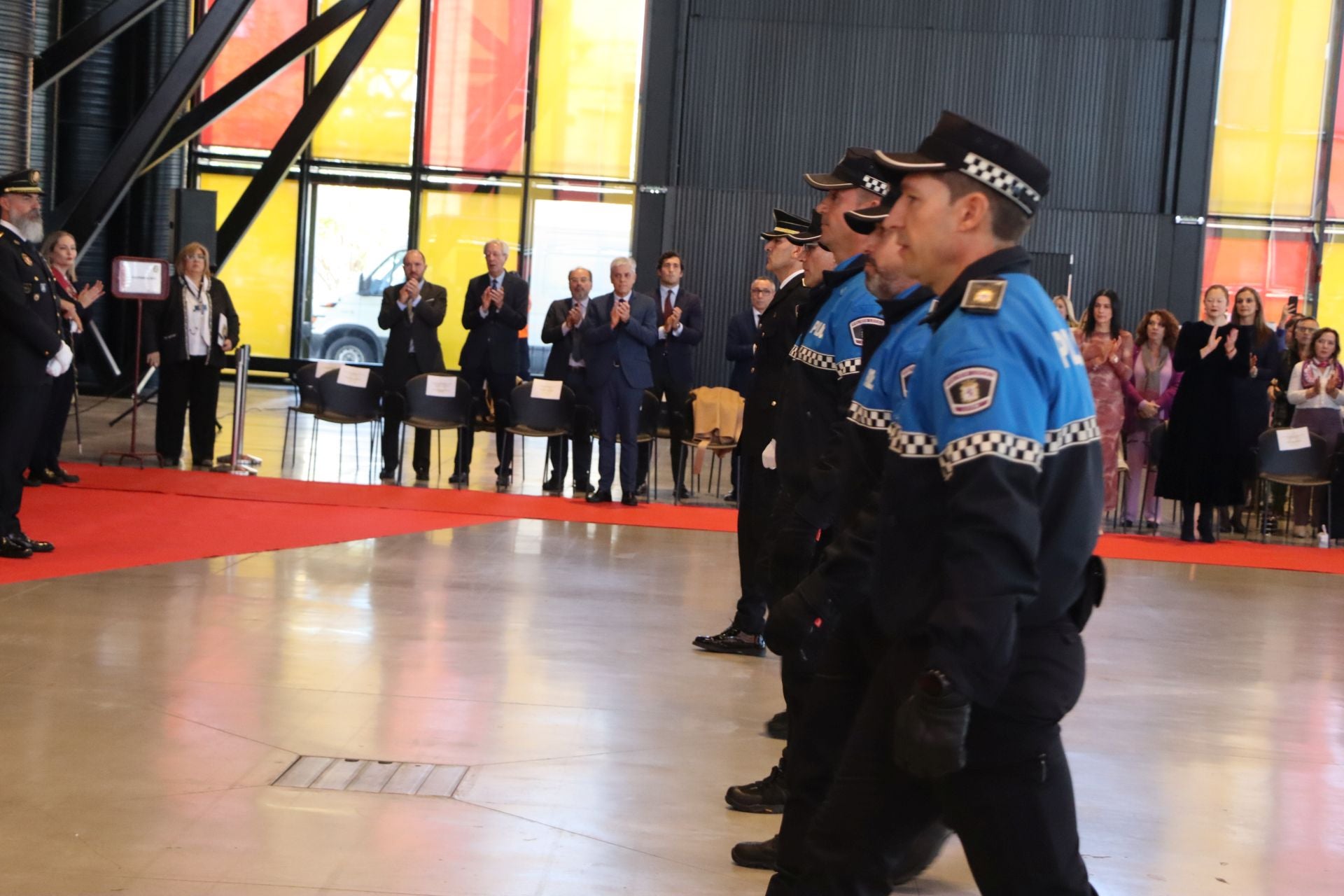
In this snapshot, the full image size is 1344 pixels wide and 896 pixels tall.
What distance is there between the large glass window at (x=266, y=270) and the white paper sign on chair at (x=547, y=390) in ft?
30.5

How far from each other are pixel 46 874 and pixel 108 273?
49.9ft

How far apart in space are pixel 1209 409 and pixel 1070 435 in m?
8.80

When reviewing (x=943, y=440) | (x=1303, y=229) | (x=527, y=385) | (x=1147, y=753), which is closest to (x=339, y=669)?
(x=1147, y=753)

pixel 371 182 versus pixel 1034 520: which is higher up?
pixel 371 182

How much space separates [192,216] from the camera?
13570mm

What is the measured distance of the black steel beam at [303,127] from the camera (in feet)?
57.2

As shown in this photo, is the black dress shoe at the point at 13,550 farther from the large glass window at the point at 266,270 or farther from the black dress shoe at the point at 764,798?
the large glass window at the point at 266,270

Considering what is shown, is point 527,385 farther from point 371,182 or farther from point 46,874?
point 371,182

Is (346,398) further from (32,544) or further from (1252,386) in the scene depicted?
(1252,386)

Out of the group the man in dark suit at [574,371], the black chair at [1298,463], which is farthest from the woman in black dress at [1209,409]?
the man in dark suit at [574,371]

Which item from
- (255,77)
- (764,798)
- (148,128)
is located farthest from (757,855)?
(255,77)

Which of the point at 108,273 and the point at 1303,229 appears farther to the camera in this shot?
the point at 1303,229

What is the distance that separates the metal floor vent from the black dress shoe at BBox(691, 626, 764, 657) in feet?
6.56

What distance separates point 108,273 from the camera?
1725cm
